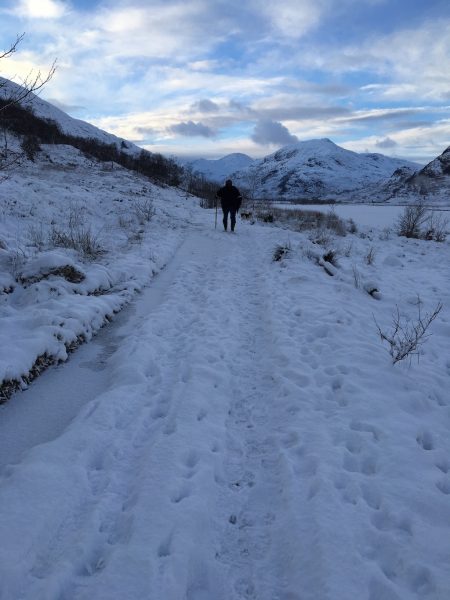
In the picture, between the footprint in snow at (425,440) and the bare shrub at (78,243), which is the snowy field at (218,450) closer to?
the footprint in snow at (425,440)

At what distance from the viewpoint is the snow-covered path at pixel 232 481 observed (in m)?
2.34

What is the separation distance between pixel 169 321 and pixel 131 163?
48294mm

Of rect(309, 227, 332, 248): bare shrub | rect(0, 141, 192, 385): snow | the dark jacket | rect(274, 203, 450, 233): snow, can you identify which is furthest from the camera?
rect(274, 203, 450, 233): snow

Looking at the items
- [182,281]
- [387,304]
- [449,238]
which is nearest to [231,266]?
[182,281]

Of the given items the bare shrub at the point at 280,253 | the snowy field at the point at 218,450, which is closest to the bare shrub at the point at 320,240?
the bare shrub at the point at 280,253

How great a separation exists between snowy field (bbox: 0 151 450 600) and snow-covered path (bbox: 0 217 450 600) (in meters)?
0.01

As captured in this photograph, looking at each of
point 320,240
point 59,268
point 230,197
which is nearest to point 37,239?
point 59,268

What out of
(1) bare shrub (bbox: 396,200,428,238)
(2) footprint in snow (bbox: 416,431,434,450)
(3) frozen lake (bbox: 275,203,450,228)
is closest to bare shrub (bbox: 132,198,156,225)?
(1) bare shrub (bbox: 396,200,428,238)

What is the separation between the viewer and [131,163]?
49.7m

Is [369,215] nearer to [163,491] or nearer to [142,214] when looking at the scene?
[142,214]

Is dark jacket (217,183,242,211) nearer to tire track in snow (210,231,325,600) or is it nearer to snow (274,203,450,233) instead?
snow (274,203,450,233)

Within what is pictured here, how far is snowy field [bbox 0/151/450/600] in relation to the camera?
93.4 inches

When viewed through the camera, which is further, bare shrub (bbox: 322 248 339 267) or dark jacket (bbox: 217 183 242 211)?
dark jacket (bbox: 217 183 242 211)

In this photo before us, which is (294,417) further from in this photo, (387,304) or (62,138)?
(62,138)
